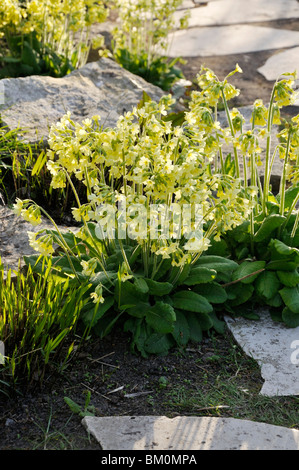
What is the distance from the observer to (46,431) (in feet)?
7.54

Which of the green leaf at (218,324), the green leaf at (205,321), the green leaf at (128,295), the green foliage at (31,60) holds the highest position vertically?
the green foliage at (31,60)

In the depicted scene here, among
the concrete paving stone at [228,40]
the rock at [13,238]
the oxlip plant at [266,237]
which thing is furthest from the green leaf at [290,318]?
the concrete paving stone at [228,40]

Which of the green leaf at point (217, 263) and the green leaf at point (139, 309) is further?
the green leaf at point (217, 263)

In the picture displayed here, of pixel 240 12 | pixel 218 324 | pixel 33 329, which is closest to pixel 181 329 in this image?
pixel 218 324

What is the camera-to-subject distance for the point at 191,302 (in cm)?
278

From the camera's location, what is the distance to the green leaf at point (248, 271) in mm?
2949

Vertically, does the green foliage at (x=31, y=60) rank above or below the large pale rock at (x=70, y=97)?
above

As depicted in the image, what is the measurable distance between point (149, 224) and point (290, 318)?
0.87 meters

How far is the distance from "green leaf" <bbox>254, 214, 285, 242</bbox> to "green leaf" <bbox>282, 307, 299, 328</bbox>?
0.36 meters

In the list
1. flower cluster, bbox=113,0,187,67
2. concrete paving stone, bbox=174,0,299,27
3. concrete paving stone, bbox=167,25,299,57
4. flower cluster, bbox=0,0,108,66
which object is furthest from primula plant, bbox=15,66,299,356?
concrete paving stone, bbox=174,0,299,27

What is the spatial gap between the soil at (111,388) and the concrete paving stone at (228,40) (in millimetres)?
3656

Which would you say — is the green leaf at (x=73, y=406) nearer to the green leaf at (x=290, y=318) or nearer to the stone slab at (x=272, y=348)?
the stone slab at (x=272, y=348)
